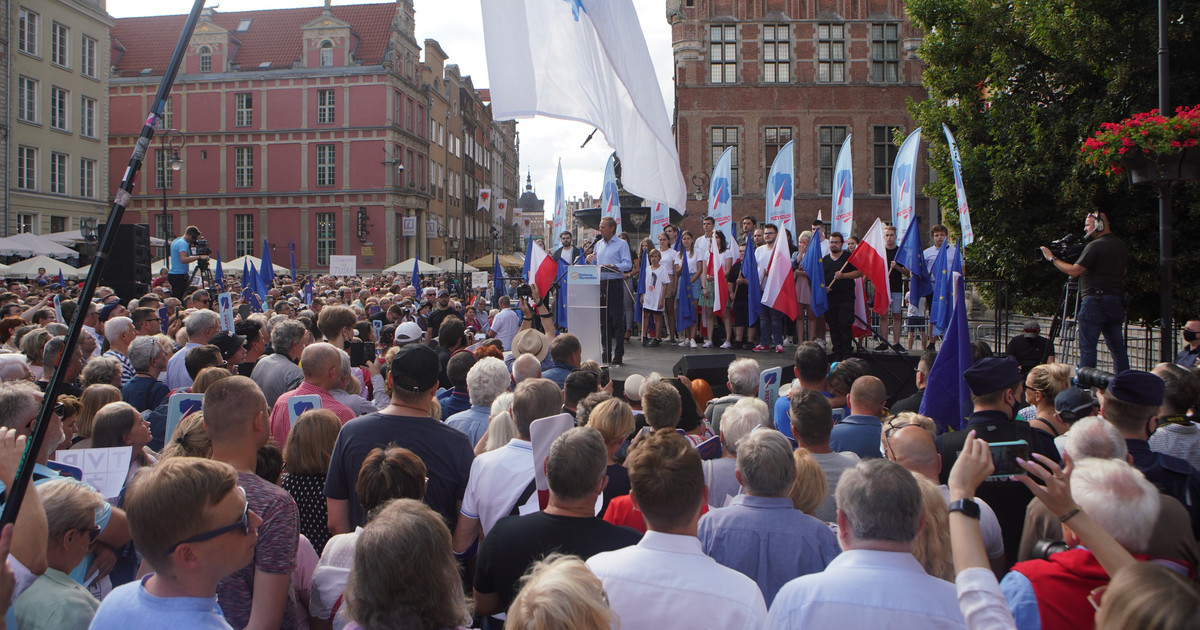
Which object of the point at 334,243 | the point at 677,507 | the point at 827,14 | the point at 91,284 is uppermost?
the point at 827,14

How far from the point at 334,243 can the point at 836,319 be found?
47716 mm

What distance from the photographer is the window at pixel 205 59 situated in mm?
54375

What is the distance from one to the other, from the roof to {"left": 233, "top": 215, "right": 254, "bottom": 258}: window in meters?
9.97

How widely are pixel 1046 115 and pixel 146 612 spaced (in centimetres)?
1907

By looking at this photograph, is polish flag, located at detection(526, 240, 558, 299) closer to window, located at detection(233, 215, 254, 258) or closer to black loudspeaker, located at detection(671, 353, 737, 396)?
black loudspeaker, located at detection(671, 353, 737, 396)

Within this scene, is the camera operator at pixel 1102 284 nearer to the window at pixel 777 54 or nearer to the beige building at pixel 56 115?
the window at pixel 777 54

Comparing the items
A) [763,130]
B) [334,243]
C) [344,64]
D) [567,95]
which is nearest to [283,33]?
[344,64]

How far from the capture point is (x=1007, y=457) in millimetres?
2680

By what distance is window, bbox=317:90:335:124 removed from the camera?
54375 millimetres

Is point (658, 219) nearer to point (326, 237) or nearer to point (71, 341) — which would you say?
point (71, 341)

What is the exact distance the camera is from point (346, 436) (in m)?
3.97

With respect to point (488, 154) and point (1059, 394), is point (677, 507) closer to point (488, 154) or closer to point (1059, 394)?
point (1059, 394)

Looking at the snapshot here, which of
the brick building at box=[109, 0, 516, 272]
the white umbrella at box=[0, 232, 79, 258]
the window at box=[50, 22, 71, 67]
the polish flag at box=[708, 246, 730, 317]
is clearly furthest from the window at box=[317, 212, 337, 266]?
the polish flag at box=[708, 246, 730, 317]

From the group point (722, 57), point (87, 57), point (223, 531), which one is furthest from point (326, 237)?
point (223, 531)
